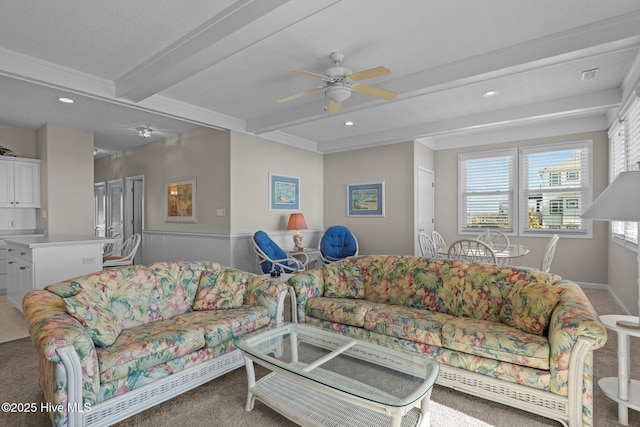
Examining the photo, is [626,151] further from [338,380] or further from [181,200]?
[181,200]

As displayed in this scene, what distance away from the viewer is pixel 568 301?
1.98 m

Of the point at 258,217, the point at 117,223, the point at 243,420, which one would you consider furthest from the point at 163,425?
the point at 117,223

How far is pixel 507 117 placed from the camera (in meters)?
4.50

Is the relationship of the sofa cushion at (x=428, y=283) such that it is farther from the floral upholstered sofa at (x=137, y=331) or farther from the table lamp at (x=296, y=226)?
the table lamp at (x=296, y=226)

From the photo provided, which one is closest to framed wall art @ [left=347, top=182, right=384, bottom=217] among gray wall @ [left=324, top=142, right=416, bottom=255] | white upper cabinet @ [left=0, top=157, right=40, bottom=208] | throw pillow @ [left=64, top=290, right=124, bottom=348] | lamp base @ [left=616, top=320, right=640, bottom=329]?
gray wall @ [left=324, top=142, right=416, bottom=255]

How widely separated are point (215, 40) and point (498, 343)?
285 cm

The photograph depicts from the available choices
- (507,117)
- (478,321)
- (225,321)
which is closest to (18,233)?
(225,321)

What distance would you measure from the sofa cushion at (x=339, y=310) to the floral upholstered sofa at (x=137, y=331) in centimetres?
32

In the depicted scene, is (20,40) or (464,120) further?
(464,120)

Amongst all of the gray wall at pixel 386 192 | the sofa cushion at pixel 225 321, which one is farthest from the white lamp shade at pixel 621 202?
the gray wall at pixel 386 192

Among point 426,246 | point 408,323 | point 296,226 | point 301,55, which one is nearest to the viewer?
point 408,323

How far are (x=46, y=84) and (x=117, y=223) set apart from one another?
471cm

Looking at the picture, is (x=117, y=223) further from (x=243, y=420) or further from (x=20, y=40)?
(x=243, y=420)

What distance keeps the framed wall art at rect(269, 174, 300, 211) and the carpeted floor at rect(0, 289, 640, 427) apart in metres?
3.50
